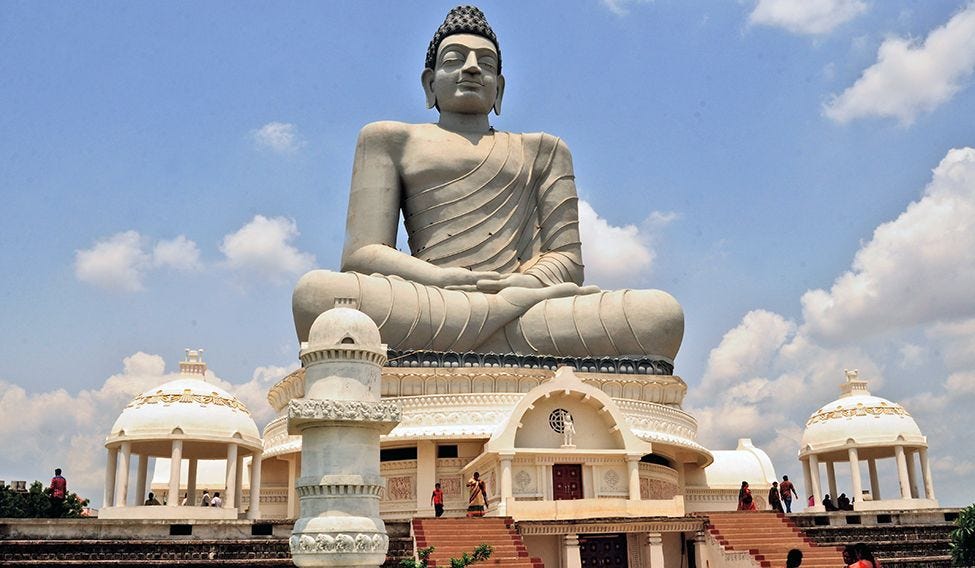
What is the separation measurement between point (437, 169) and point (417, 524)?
1174cm

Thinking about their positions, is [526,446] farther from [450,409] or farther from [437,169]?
[437,169]

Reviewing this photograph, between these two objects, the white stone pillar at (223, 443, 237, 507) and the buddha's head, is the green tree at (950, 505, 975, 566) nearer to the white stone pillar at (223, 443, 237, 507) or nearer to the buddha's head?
the white stone pillar at (223, 443, 237, 507)

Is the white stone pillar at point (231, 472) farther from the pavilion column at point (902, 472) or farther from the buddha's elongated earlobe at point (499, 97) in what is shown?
the pavilion column at point (902, 472)

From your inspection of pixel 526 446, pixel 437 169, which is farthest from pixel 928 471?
pixel 437 169

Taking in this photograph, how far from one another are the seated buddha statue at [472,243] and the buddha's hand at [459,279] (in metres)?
0.03

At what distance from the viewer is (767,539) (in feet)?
52.7

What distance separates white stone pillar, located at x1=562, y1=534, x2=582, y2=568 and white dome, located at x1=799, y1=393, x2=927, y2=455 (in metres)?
10.4

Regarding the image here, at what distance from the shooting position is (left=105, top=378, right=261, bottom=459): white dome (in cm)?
1847

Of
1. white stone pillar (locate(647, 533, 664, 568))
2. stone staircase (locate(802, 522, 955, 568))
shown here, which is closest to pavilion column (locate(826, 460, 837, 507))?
stone staircase (locate(802, 522, 955, 568))

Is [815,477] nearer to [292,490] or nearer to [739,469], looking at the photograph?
[739,469]

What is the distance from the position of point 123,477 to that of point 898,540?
14.1 m

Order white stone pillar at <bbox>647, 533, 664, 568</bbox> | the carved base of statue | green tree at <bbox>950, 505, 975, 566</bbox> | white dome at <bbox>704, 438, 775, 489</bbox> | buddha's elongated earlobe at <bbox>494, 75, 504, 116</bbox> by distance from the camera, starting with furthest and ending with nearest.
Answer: white dome at <bbox>704, 438, 775, 489</bbox> < buddha's elongated earlobe at <bbox>494, 75, 504, 116</bbox> < the carved base of statue < white stone pillar at <bbox>647, 533, 664, 568</bbox> < green tree at <bbox>950, 505, 975, 566</bbox>

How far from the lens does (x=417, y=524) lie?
15.1 m

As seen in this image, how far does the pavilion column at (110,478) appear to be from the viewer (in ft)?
63.0
